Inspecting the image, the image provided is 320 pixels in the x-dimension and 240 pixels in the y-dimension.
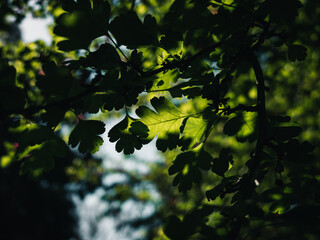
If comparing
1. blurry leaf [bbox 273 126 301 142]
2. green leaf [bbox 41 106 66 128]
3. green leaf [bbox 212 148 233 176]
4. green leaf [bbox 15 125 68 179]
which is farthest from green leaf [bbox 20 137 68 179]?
blurry leaf [bbox 273 126 301 142]

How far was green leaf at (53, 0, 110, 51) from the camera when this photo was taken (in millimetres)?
1107

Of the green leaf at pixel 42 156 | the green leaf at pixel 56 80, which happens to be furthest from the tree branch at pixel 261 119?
the green leaf at pixel 42 156

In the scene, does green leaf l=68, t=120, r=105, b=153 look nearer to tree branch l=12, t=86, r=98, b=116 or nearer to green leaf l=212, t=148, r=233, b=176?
tree branch l=12, t=86, r=98, b=116

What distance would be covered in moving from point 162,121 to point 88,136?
1.55ft

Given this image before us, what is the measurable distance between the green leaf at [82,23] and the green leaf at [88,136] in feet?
1.54

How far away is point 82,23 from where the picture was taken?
1122 mm

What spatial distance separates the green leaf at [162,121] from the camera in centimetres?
136

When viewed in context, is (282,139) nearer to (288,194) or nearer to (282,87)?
(288,194)

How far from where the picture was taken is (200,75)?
47.6 inches

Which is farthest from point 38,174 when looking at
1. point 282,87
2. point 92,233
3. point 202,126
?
point 92,233

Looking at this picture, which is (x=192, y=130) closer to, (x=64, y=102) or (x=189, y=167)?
(x=189, y=167)

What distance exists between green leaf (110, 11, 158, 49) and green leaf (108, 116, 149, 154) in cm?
46

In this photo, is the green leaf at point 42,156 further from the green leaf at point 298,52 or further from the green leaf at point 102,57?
the green leaf at point 298,52

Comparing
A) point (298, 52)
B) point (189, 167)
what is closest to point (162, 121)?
point (189, 167)
